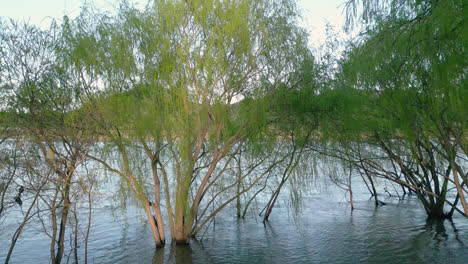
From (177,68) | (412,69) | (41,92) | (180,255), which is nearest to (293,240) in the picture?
(180,255)

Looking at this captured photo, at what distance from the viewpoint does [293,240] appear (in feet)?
38.4

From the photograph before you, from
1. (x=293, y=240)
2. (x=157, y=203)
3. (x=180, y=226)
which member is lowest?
(x=293, y=240)

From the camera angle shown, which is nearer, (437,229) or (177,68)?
(177,68)

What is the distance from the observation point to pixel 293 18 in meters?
9.83

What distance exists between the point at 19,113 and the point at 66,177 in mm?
1671

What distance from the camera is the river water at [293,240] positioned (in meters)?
9.90

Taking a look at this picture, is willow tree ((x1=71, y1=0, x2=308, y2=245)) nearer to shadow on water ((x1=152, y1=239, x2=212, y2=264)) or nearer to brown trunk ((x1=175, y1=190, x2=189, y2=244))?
brown trunk ((x1=175, y1=190, x2=189, y2=244))

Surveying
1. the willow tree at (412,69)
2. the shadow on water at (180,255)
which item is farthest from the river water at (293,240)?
the willow tree at (412,69)

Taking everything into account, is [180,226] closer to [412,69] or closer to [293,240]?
[293,240]

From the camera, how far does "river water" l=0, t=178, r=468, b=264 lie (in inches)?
390

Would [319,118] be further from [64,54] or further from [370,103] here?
[64,54]

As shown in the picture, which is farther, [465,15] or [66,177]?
[66,177]

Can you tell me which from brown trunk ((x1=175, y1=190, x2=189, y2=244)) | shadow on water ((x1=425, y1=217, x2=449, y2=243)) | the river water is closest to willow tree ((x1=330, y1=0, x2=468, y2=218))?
shadow on water ((x1=425, y1=217, x2=449, y2=243))

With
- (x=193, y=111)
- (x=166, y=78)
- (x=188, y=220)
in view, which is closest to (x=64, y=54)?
(x=166, y=78)
